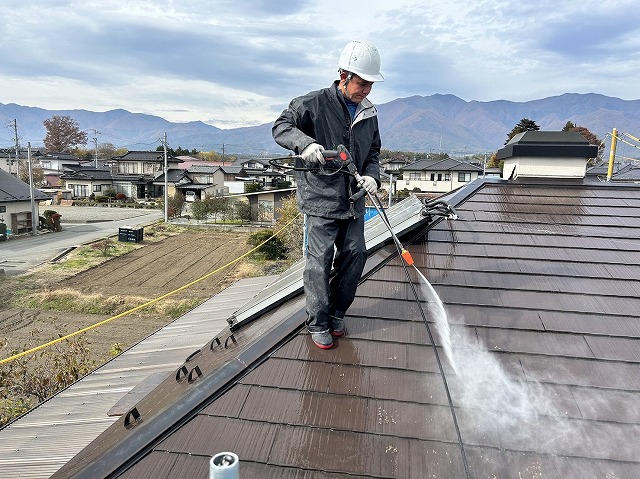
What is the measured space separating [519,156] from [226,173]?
1959 inches

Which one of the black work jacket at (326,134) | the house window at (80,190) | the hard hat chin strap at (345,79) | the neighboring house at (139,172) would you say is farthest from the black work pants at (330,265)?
the house window at (80,190)

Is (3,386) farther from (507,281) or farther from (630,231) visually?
(630,231)

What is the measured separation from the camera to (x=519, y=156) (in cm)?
726

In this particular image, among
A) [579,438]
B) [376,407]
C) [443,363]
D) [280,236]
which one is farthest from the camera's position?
[280,236]

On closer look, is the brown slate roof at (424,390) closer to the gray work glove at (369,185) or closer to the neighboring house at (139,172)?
the gray work glove at (369,185)

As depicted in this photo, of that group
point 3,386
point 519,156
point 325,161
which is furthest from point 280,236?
point 325,161

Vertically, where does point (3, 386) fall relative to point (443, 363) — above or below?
below

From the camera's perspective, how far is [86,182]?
54.8 metres

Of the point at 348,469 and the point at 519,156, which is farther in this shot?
the point at 519,156

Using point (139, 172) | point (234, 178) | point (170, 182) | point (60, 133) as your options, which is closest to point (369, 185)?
point (170, 182)

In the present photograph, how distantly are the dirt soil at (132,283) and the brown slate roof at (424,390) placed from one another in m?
9.14

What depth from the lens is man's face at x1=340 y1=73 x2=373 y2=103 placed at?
2965 mm

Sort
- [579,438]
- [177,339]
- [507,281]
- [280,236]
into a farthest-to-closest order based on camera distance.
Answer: [280,236] → [177,339] → [507,281] → [579,438]

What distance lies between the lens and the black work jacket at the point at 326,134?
3.03 meters
